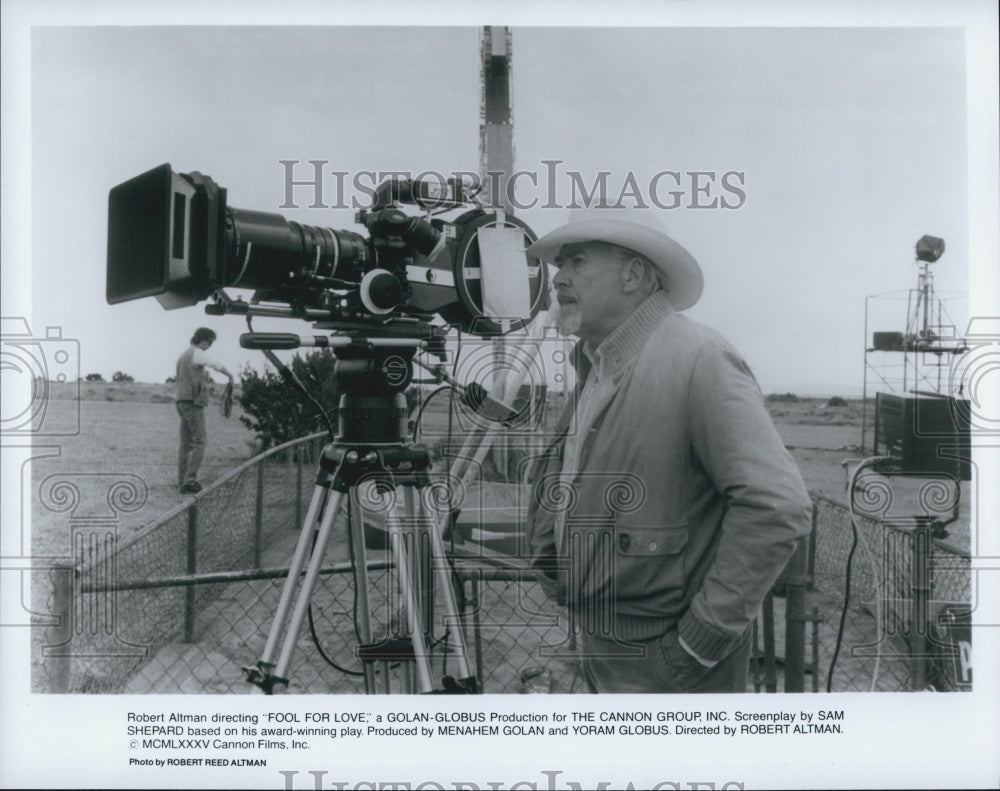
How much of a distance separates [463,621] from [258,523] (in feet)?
2.21

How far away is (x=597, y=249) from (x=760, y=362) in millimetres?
450

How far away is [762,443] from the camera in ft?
4.63

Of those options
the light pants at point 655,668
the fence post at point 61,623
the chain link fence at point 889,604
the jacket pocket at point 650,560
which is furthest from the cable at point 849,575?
the fence post at point 61,623

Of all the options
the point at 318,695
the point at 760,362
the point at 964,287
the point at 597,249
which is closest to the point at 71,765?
the point at 318,695

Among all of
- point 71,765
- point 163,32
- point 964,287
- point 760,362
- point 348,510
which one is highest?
point 163,32

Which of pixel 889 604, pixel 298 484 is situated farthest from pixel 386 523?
pixel 889 604

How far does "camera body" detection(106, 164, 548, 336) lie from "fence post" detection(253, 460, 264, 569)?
0.57m

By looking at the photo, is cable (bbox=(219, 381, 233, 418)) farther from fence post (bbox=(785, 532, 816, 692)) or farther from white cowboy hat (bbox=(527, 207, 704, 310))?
fence post (bbox=(785, 532, 816, 692))

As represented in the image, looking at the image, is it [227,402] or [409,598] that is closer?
[409,598]

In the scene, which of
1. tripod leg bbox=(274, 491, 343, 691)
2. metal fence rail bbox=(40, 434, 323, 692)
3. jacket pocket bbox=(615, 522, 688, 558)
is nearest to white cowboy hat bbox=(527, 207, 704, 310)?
jacket pocket bbox=(615, 522, 688, 558)

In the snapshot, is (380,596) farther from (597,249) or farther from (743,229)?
(743,229)

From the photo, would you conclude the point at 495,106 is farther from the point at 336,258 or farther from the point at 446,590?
the point at 446,590

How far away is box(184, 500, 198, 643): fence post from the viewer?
1.91 metres

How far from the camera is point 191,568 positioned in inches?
78.1
